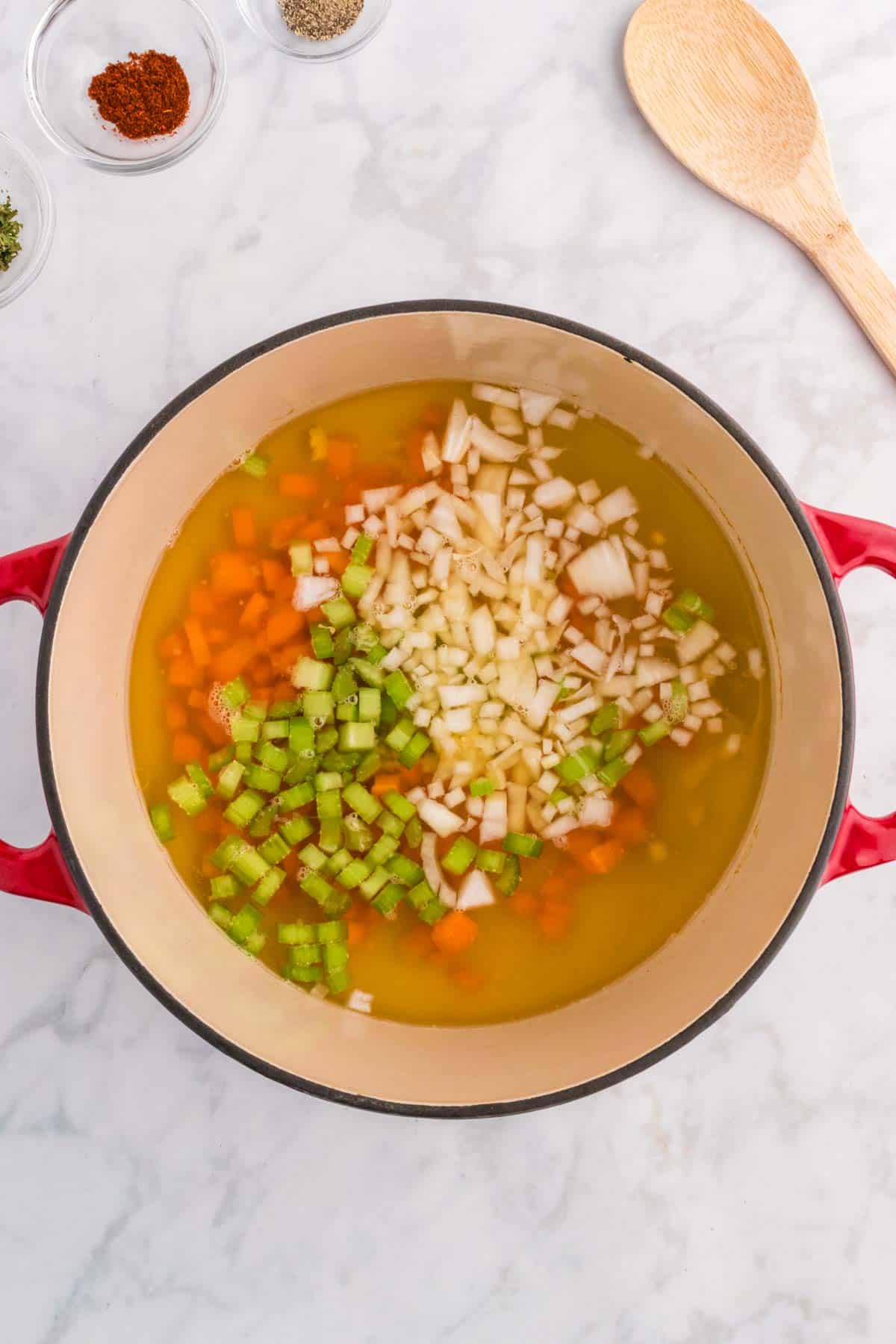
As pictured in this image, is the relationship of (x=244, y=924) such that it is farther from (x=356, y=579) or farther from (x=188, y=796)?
(x=356, y=579)

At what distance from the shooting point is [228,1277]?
1.61 metres

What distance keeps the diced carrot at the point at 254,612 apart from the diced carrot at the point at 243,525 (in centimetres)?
8

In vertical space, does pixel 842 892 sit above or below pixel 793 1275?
above

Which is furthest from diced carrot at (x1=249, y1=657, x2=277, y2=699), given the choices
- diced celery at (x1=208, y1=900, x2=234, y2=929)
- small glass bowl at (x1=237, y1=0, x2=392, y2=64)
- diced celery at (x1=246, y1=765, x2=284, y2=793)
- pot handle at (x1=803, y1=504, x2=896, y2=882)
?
small glass bowl at (x1=237, y1=0, x2=392, y2=64)

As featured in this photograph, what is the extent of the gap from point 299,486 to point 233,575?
6.4 inches

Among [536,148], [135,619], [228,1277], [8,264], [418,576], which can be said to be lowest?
[228,1277]

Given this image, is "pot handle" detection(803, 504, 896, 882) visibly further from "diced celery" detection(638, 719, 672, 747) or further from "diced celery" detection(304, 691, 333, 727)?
"diced celery" detection(304, 691, 333, 727)

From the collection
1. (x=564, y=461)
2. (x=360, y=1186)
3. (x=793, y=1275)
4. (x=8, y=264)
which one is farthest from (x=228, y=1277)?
(x=8, y=264)

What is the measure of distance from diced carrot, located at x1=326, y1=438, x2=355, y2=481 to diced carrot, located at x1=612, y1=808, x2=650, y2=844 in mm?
648

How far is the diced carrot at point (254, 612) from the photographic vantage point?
1.57 metres

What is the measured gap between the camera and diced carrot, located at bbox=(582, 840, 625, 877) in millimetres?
1565

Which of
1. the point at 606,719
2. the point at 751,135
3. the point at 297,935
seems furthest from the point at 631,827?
the point at 751,135

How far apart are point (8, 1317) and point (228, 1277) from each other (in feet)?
1.13

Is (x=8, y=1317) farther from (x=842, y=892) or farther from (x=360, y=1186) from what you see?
(x=842, y=892)
